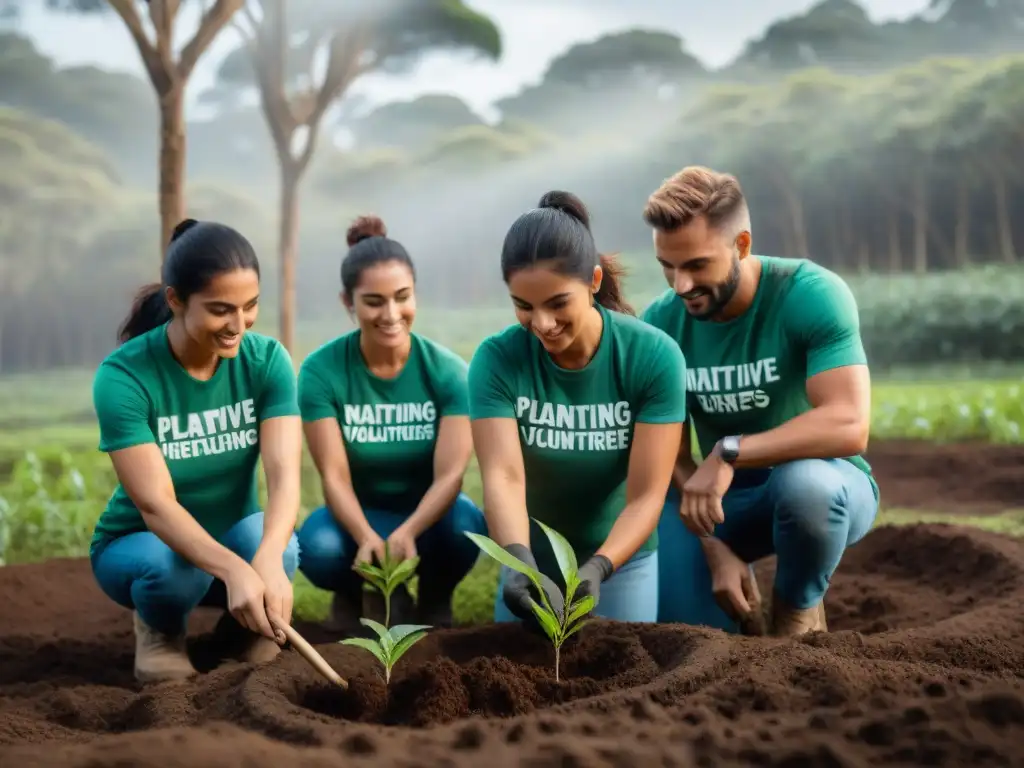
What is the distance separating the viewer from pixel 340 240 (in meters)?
8.40

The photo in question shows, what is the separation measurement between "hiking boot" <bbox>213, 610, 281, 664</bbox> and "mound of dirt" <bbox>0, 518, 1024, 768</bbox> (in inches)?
1.9

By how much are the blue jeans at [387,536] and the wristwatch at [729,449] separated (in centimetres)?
79

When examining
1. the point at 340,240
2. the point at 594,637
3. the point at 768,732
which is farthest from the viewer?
the point at 340,240

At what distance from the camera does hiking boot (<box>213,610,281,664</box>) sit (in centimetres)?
251

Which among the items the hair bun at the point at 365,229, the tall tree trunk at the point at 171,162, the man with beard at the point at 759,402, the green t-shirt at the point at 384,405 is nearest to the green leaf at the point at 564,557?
the man with beard at the point at 759,402

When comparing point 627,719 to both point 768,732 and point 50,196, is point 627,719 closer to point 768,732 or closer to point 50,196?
point 768,732

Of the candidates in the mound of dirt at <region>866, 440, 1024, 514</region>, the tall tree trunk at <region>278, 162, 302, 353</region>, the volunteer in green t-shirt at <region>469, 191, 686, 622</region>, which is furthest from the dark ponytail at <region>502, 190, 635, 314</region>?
the tall tree trunk at <region>278, 162, 302, 353</region>

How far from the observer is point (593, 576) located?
2.05 m

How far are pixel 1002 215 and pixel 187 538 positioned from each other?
6092 mm

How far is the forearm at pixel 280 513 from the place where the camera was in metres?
2.33

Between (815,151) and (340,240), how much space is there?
369cm

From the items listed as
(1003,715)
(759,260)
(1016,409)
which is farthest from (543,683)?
(1016,409)

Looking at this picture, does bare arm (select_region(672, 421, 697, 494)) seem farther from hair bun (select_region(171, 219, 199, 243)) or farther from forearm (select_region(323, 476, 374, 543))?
hair bun (select_region(171, 219, 199, 243))

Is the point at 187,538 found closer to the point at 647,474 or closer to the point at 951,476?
the point at 647,474
